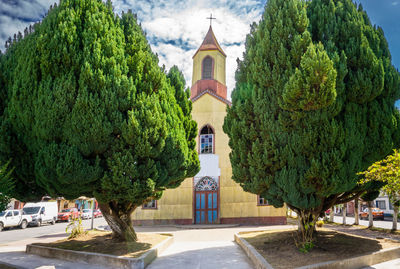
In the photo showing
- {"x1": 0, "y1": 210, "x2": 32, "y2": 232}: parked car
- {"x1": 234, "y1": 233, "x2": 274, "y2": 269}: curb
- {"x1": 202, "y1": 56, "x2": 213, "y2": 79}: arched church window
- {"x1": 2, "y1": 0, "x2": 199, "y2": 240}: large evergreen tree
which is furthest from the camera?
{"x1": 202, "y1": 56, "x2": 213, "y2": 79}: arched church window

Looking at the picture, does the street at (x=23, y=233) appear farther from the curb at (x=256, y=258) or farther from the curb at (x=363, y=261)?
the curb at (x=363, y=261)

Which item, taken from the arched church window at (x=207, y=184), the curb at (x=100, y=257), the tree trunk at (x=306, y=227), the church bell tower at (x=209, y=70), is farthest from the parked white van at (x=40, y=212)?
the tree trunk at (x=306, y=227)

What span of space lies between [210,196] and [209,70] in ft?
32.2

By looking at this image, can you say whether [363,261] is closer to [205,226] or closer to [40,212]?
[205,226]

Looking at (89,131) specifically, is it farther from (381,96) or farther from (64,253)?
(381,96)

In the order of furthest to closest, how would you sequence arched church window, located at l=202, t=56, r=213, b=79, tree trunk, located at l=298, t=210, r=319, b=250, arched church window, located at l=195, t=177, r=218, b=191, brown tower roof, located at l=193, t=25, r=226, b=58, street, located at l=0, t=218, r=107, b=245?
brown tower roof, located at l=193, t=25, r=226, b=58, arched church window, located at l=202, t=56, r=213, b=79, arched church window, located at l=195, t=177, r=218, b=191, street, located at l=0, t=218, r=107, b=245, tree trunk, located at l=298, t=210, r=319, b=250

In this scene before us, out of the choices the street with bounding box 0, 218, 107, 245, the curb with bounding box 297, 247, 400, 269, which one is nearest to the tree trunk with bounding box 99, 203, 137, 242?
the curb with bounding box 297, 247, 400, 269

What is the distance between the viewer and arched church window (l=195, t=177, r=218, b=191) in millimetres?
20500

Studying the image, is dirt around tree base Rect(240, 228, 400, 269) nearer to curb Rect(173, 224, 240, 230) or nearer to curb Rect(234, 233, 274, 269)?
curb Rect(234, 233, 274, 269)

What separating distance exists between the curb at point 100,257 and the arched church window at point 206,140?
11.3 metres

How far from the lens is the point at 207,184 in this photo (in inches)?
811

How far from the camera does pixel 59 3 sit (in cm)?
953

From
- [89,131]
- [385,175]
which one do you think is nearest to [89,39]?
[89,131]

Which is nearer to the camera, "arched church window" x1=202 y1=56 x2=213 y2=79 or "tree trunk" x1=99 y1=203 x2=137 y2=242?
"tree trunk" x1=99 y1=203 x2=137 y2=242
